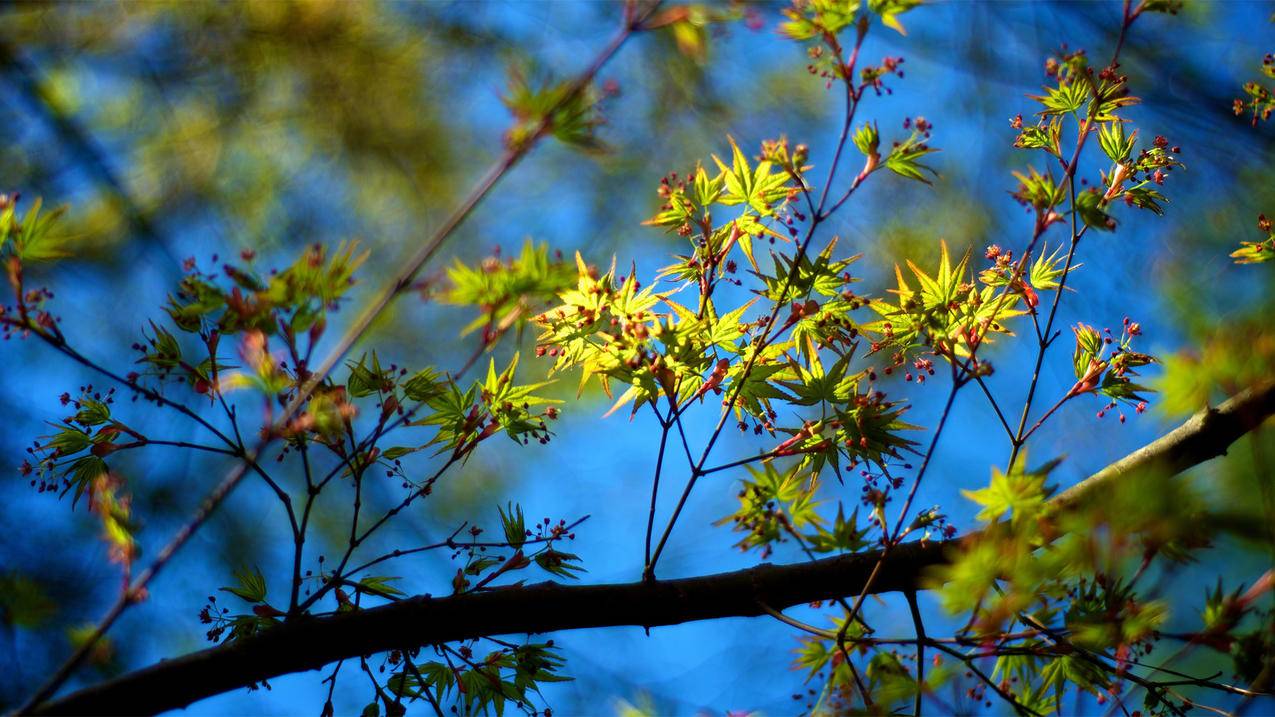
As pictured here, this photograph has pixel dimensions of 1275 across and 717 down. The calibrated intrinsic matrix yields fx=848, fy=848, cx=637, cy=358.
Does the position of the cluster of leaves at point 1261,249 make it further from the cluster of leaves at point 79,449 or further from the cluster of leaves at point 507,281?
the cluster of leaves at point 79,449

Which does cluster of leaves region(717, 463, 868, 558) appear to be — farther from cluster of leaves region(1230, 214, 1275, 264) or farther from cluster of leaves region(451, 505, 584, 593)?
cluster of leaves region(1230, 214, 1275, 264)

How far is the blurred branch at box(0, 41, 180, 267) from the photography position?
2777mm

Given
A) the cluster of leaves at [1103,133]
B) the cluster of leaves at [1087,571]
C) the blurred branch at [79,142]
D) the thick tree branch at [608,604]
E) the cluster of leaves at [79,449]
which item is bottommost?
the cluster of leaves at [1087,571]

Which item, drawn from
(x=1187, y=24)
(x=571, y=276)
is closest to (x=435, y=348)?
(x=571, y=276)

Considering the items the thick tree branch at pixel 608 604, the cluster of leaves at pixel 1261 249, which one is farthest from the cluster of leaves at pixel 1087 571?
the cluster of leaves at pixel 1261 249

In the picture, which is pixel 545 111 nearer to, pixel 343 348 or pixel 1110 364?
pixel 343 348

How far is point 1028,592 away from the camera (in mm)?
853

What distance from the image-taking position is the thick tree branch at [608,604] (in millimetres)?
1074

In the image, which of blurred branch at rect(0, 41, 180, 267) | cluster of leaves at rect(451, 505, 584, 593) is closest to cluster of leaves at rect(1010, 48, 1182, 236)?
cluster of leaves at rect(451, 505, 584, 593)

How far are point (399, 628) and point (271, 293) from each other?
484mm

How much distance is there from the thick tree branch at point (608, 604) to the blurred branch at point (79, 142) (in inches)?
88.4

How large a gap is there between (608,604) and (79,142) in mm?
2688

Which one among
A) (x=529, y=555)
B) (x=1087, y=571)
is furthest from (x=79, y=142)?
(x=1087, y=571)

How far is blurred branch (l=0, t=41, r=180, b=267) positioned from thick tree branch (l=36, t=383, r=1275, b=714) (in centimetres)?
225
